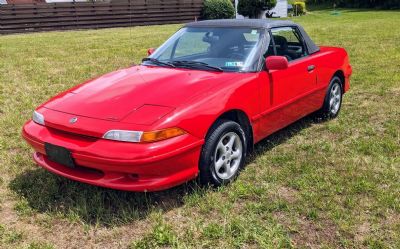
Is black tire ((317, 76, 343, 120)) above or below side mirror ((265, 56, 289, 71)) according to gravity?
below

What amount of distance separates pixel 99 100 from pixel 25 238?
4.04ft

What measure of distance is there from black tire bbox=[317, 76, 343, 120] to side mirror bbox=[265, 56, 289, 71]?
1573 mm

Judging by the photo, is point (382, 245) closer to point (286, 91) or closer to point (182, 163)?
point (182, 163)

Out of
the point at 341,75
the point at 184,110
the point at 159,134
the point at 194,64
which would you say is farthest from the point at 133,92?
the point at 341,75

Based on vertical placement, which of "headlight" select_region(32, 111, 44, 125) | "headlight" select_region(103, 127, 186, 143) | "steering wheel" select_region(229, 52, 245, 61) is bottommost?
"headlight" select_region(103, 127, 186, 143)

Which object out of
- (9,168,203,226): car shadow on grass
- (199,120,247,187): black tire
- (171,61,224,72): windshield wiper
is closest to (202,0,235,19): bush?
(171,61,224,72): windshield wiper

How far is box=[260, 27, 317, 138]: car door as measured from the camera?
14.3 ft

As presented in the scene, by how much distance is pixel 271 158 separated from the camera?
14.6 ft

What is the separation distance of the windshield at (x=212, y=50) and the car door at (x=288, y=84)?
0.23 m

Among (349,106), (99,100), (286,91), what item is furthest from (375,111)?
(99,100)

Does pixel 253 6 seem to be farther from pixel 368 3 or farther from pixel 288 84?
pixel 288 84

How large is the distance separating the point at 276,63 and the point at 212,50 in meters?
0.72

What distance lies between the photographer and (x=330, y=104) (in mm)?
5602

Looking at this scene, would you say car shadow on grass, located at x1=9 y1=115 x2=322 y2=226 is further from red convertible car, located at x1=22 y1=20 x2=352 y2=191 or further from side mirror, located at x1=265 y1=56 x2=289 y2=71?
side mirror, located at x1=265 y1=56 x2=289 y2=71
